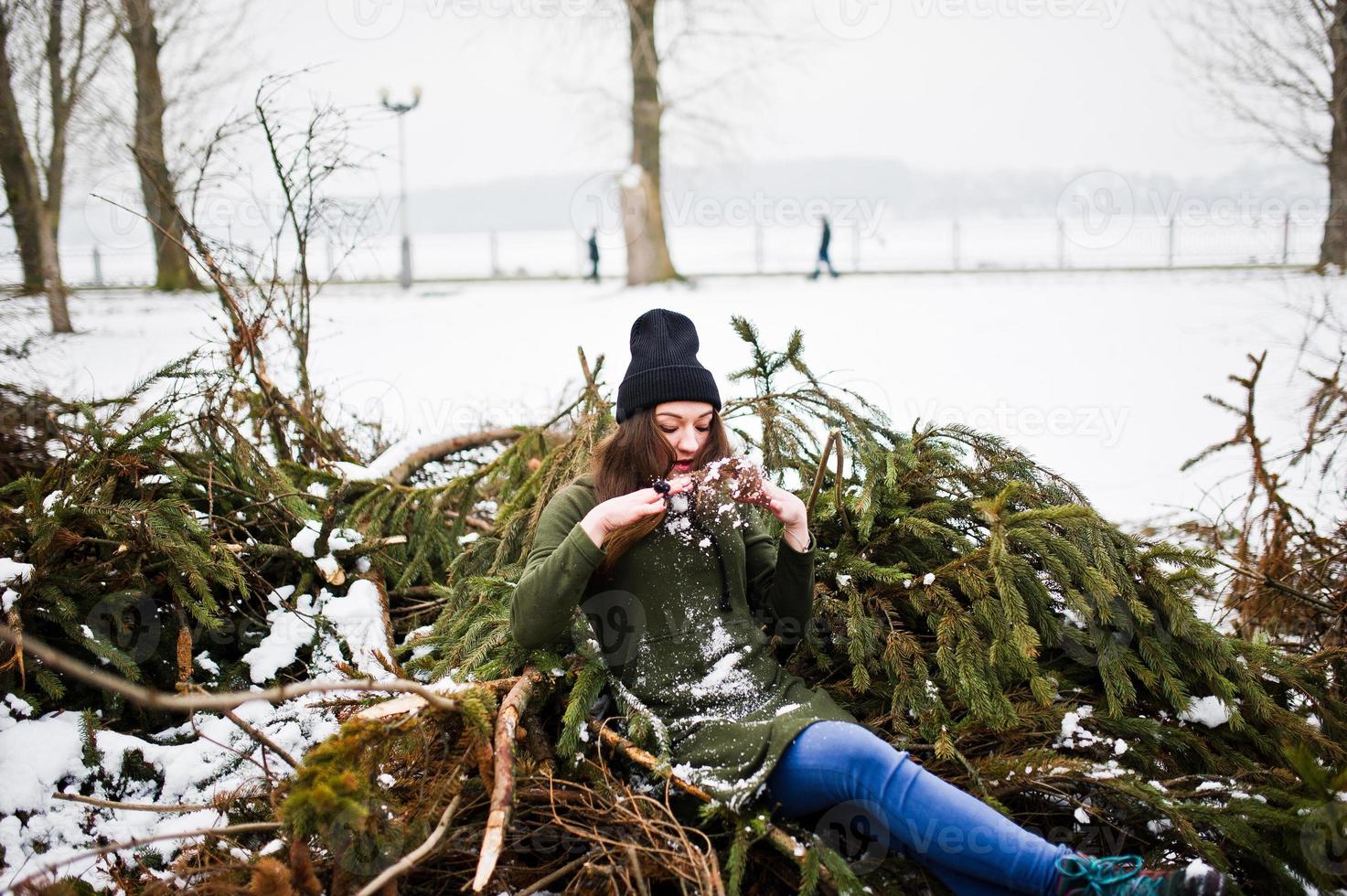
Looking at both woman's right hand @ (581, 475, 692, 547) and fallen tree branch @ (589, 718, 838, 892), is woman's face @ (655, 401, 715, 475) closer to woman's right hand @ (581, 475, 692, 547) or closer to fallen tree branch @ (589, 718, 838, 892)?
woman's right hand @ (581, 475, 692, 547)

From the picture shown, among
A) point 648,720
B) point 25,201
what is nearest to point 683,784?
point 648,720

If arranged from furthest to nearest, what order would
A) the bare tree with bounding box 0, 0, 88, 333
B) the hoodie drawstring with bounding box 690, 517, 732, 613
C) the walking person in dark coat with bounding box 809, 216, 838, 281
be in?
the walking person in dark coat with bounding box 809, 216, 838, 281 → the bare tree with bounding box 0, 0, 88, 333 → the hoodie drawstring with bounding box 690, 517, 732, 613

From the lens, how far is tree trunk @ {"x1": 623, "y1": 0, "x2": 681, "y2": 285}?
15.5 meters

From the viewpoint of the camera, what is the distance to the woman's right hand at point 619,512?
208 centimetres

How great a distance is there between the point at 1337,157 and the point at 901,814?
14.7m

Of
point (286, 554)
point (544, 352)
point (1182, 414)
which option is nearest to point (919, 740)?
point (286, 554)

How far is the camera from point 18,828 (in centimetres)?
236

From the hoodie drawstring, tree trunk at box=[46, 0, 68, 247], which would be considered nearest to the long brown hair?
the hoodie drawstring

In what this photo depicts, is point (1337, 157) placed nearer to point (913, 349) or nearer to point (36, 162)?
point (913, 349)

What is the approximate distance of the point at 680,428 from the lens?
2.35 meters

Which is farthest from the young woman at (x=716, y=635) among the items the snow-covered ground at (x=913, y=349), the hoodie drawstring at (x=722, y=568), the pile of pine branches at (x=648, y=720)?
the snow-covered ground at (x=913, y=349)

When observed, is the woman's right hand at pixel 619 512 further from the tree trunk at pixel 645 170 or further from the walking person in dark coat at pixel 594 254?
the walking person in dark coat at pixel 594 254

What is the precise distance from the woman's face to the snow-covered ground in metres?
2.14

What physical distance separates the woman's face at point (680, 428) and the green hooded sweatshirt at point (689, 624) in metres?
0.16
